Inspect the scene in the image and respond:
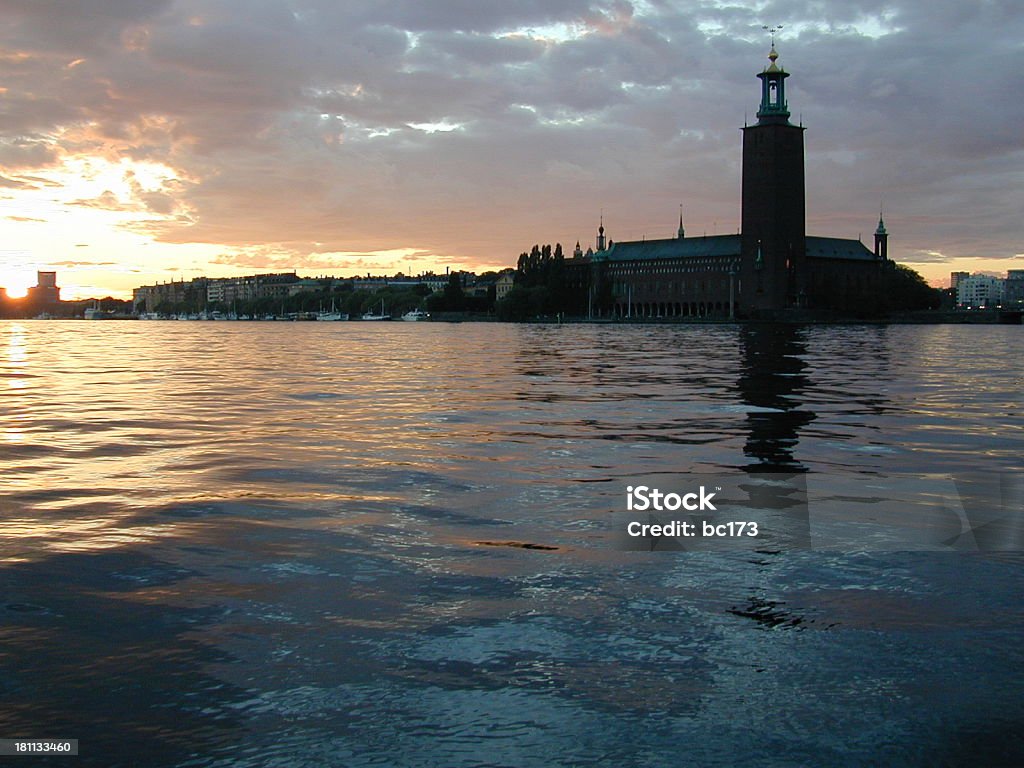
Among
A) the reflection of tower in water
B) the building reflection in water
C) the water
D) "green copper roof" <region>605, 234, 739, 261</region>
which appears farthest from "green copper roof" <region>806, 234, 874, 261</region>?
the water

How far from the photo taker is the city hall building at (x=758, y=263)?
125438mm

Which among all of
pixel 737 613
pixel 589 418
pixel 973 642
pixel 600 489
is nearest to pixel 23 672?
pixel 737 613

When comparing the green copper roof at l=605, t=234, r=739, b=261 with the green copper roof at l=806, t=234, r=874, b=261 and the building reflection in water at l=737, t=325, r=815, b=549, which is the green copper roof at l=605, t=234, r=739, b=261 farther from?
the building reflection in water at l=737, t=325, r=815, b=549

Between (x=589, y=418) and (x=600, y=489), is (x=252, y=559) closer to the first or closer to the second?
(x=600, y=489)

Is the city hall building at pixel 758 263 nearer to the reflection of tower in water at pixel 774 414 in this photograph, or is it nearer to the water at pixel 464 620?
the reflection of tower in water at pixel 774 414

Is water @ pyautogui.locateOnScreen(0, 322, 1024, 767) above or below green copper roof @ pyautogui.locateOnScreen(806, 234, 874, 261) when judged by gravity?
below

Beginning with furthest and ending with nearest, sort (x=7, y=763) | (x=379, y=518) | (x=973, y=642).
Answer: (x=379, y=518), (x=973, y=642), (x=7, y=763)

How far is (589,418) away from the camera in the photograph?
46.9 ft

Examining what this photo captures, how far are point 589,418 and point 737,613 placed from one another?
30.5 ft

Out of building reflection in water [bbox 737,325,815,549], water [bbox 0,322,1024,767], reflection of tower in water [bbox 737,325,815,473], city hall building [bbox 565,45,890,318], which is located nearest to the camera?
water [bbox 0,322,1024,767]

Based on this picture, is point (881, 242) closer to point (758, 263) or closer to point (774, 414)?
point (758, 263)

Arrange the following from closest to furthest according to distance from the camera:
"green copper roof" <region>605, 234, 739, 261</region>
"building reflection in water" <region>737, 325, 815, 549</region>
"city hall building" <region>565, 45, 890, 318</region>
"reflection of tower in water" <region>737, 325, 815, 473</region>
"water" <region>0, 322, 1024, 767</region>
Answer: "water" <region>0, 322, 1024, 767</region>, "building reflection in water" <region>737, 325, 815, 549</region>, "reflection of tower in water" <region>737, 325, 815, 473</region>, "city hall building" <region>565, 45, 890, 318</region>, "green copper roof" <region>605, 234, 739, 261</region>

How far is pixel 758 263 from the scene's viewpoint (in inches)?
5002

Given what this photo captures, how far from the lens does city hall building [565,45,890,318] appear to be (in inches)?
4938
